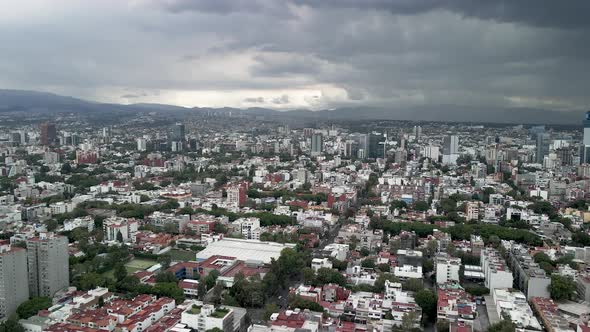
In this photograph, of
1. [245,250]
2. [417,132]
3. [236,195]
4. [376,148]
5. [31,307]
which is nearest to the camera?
[31,307]

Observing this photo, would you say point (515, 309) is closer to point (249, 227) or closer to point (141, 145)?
point (249, 227)

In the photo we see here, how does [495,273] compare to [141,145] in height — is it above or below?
below

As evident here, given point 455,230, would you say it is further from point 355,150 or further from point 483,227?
point 355,150

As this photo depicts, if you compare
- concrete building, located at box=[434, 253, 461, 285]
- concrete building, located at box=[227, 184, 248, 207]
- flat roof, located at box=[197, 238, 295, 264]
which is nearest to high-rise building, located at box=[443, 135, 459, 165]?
concrete building, located at box=[227, 184, 248, 207]

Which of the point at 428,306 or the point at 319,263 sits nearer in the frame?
the point at 428,306

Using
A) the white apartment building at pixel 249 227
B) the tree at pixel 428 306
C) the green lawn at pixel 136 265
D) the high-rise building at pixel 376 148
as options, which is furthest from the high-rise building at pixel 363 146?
the tree at pixel 428 306

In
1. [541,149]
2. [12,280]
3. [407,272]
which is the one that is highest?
[541,149]

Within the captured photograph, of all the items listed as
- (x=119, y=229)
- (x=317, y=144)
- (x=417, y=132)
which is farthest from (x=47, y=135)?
(x=417, y=132)
